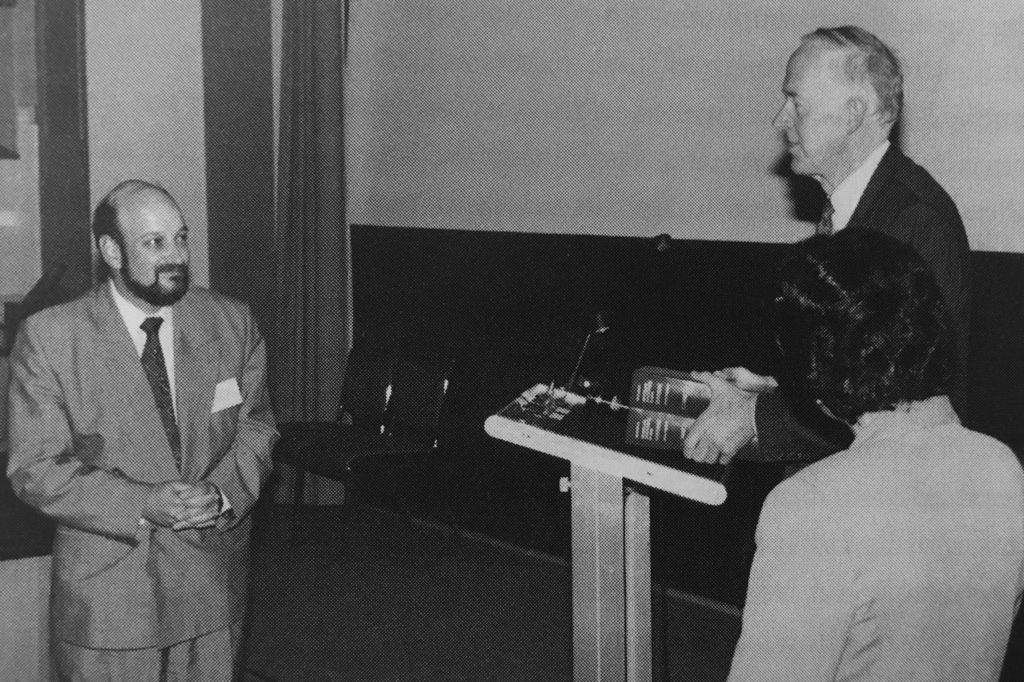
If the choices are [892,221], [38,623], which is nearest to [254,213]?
[38,623]

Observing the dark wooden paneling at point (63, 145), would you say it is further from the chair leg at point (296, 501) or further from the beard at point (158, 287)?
the beard at point (158, 287)

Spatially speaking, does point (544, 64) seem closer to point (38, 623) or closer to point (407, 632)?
point (407, 632)

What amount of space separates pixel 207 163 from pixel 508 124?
191 cm

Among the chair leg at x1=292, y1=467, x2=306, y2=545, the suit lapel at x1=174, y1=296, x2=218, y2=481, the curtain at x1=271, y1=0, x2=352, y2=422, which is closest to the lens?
the suit lapel at x1=174, y1=296, x2=218, y2=481

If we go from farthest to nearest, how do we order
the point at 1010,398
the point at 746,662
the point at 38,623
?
the point at 1010,398 → the point at 38,623 → the point at 746,662

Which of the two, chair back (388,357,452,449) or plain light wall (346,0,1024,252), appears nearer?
plain light wall (346,0,1024,252)

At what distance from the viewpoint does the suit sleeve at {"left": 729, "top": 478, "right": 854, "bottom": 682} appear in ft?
4.93

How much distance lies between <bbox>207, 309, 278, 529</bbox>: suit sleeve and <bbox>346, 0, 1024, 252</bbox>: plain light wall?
7.94 feet

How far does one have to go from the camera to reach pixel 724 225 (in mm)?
5008

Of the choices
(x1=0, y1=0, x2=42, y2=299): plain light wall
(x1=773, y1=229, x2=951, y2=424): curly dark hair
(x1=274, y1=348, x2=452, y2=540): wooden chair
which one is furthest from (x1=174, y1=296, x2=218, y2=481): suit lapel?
(x1=0, y1=0, x2=42, y2=299): plain light wall

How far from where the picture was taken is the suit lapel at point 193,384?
2.91 metres

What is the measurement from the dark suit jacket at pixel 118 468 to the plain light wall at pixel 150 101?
373cm

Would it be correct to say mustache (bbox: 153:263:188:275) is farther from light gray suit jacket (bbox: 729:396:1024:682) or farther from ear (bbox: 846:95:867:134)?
light gray suit jacket (bbox: 729:396:1024:682)

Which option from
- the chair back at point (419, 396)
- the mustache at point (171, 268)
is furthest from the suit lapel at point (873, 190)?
the chair back at point (419, 396)
